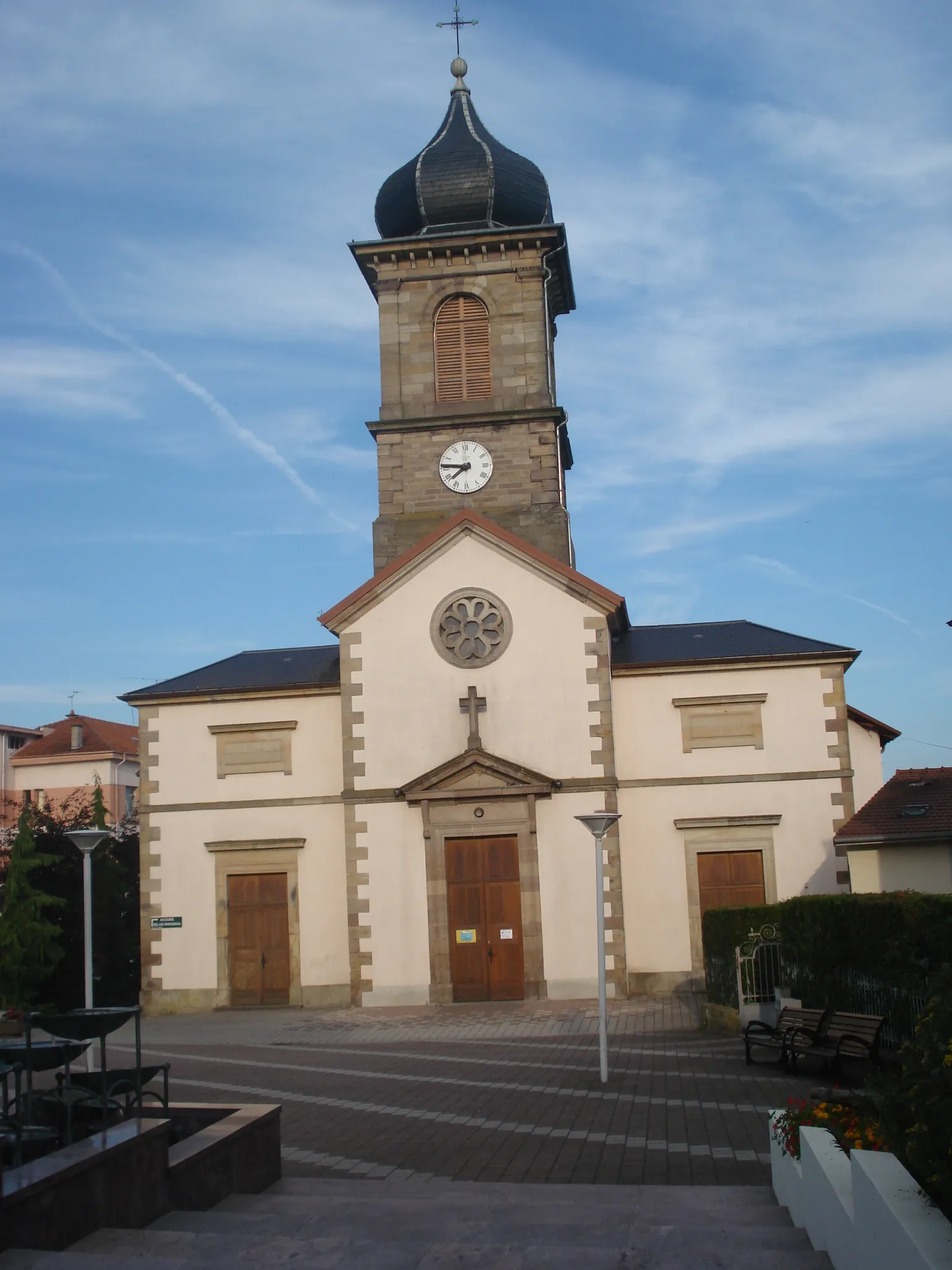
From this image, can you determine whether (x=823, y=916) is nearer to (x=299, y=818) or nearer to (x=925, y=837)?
(x=925, y=837)

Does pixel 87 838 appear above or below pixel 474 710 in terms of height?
below

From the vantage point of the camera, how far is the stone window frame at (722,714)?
26.8 meters

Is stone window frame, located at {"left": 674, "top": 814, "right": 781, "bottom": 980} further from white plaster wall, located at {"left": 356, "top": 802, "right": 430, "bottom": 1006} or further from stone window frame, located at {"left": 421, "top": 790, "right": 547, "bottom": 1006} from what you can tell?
white plaster wall, located at {"left": 356, "top": 802, "right": 430, "bottom": 1006}

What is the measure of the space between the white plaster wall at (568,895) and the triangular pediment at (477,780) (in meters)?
0.52

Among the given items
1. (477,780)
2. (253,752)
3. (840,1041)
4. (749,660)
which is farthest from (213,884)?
(840,1041)

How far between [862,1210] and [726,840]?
21.0 metres

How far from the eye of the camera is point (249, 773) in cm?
2756

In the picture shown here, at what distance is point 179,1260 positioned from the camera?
664 centimetres

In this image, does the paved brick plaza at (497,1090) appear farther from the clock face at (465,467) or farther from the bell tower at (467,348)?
the clock face at (465,467)

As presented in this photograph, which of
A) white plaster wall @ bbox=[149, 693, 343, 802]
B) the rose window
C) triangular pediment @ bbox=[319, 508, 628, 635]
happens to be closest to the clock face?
triangular pediment @ bbox=[319, 508, 628, 635]

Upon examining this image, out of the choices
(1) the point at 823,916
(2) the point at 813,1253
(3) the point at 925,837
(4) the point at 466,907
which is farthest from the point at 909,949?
(4) the point at 466,907

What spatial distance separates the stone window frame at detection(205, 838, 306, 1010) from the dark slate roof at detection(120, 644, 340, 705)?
3.21m

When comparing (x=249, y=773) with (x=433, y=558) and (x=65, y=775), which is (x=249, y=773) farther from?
(x=65, y=775)

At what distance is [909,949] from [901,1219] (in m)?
8.27
